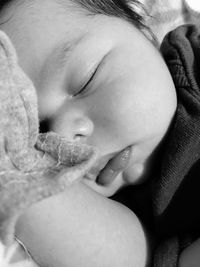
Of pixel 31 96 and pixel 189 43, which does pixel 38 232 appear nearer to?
pixel 31 96

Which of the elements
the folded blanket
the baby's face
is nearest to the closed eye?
the baby's face

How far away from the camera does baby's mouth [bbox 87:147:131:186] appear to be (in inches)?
33.2

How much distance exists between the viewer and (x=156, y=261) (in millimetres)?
766

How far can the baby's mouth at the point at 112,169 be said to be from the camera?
84cm

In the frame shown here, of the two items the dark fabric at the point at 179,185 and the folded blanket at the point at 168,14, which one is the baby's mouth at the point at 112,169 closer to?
the dark fabric at the point at 179,185

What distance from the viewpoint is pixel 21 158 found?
0.63 m

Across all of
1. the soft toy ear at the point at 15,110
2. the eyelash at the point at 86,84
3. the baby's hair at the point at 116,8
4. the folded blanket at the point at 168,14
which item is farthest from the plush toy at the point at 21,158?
the folded blanket at the point at 168,14

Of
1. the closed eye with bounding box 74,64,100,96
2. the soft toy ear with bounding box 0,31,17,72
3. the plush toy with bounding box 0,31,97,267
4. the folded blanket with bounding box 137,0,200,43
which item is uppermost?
the soft toy ear with bounding box 0,31,17,72

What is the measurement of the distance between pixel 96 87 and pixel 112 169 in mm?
171

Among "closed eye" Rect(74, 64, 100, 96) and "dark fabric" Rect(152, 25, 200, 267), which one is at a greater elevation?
"closed eye" Rect(74, 64, 100, 96)

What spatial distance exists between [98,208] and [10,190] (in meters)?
0.20

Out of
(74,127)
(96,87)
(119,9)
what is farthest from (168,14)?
(74,127)

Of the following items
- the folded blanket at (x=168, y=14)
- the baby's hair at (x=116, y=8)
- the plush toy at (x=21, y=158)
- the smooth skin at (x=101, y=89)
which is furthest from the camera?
the folded blanket at (x=168, y=14)

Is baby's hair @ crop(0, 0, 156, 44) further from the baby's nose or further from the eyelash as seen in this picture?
the baby's nose
